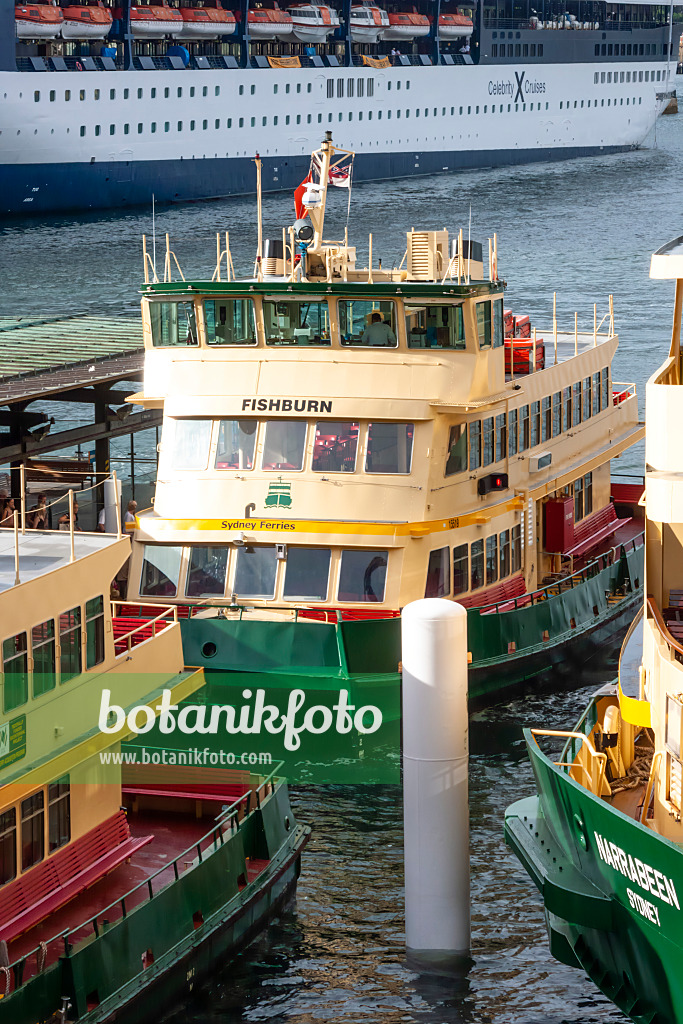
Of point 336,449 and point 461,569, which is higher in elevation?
point 336,449

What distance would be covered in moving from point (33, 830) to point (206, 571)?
1061 cm

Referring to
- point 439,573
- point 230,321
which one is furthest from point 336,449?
point 230,321

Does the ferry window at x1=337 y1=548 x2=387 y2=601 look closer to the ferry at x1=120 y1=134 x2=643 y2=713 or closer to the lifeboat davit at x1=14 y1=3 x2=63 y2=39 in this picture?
the ferry at x1=120 y1=134 x2=643 y2=713

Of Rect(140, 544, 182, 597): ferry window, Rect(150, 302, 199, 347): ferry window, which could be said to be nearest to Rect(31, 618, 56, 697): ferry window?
Rect(140, 544, 182, 597): ferry window

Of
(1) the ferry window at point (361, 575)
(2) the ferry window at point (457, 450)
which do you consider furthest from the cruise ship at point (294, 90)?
(1) the ferry window at point (361, 575)

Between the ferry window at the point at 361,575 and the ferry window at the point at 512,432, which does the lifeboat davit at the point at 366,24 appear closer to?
the ferry window at the point at 512,432

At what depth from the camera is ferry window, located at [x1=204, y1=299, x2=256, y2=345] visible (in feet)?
96.4

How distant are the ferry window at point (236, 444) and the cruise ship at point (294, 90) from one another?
283 feet

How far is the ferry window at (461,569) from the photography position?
29.2 meters

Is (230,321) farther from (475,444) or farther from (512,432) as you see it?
(512,432)

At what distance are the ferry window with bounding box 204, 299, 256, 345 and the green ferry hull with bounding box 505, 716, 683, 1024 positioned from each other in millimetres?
11702

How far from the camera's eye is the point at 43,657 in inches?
714

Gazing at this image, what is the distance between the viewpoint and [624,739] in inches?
803

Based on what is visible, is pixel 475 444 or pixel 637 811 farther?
pixel 475 444
